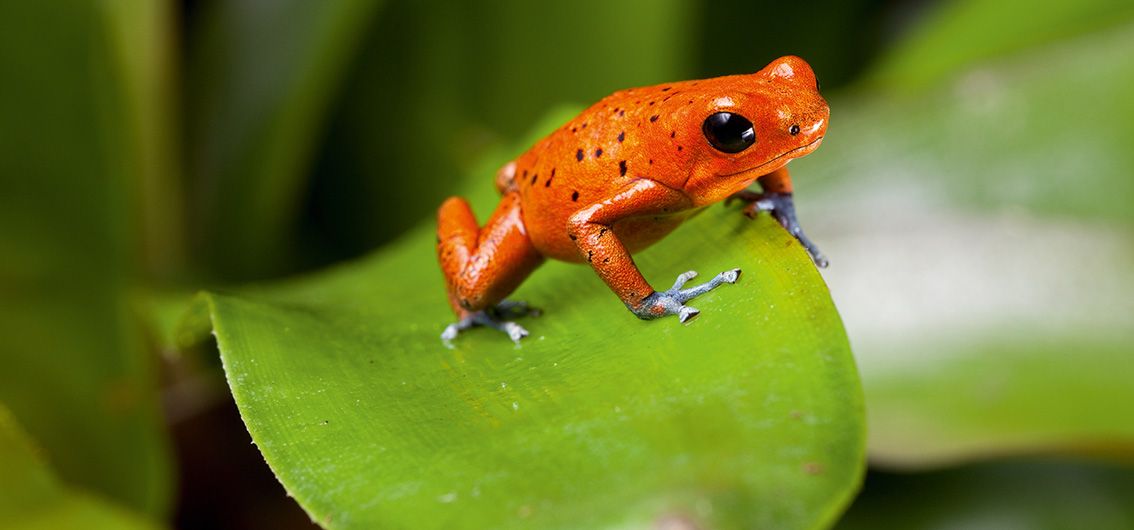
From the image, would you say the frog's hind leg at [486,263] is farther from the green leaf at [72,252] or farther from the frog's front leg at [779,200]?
the green leaf at [72,252]

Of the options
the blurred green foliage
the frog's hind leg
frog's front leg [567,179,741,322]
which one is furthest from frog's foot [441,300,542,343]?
the blurred green foliage

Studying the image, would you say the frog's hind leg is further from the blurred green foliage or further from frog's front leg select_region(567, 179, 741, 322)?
the blurred green foliage

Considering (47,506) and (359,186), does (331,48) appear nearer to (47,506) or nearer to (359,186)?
(359,186)

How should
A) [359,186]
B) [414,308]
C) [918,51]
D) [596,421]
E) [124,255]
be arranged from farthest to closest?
1. [359,186]
2. [918,51]
3. [124,255]
4. [414,308]
5. [596,421]

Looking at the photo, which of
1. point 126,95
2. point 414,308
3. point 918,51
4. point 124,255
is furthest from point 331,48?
point 918,51

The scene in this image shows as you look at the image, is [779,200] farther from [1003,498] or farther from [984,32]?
[984,32]

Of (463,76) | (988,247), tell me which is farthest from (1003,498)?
(463,76)
